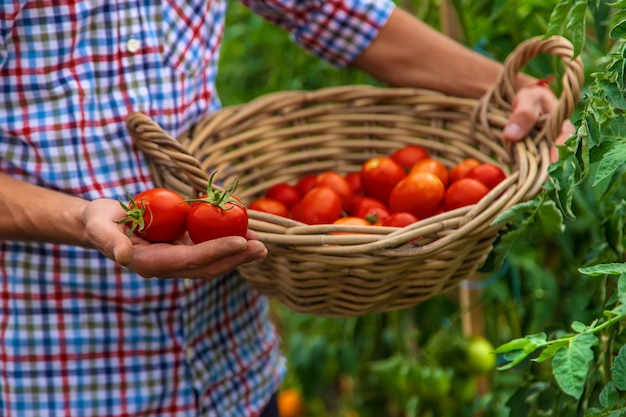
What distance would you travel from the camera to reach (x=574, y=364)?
769mm

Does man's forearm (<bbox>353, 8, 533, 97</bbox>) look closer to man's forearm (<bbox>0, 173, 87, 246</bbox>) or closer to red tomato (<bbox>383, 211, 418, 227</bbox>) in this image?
red tomato (<bbox>383, 211, 418, 227</bbox>)

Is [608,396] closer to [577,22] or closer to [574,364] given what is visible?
[574,364]

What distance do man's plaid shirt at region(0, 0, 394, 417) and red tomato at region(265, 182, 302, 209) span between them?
18cm

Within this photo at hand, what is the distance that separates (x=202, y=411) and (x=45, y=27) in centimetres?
61

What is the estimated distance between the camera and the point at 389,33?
1.42 m

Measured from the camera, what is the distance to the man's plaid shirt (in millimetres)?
1167

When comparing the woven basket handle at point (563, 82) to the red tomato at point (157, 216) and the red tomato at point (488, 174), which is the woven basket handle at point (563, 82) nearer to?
the red tomato at point (488, 174)

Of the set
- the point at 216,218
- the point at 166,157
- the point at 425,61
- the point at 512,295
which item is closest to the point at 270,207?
the point at 166,157

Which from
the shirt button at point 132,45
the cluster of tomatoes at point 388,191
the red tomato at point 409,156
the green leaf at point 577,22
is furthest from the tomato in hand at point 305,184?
the green leaf at point 577,22

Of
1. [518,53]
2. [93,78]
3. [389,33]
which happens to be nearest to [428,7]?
[389,33]

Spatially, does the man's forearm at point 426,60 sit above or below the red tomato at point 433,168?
above

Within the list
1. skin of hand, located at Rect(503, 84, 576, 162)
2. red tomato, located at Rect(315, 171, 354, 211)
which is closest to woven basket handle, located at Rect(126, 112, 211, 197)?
red tomato, located at Rect(315, 171, 354, 211)

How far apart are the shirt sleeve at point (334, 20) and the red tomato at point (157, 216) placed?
1.68ft

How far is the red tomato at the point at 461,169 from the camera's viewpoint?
1.27 meters
